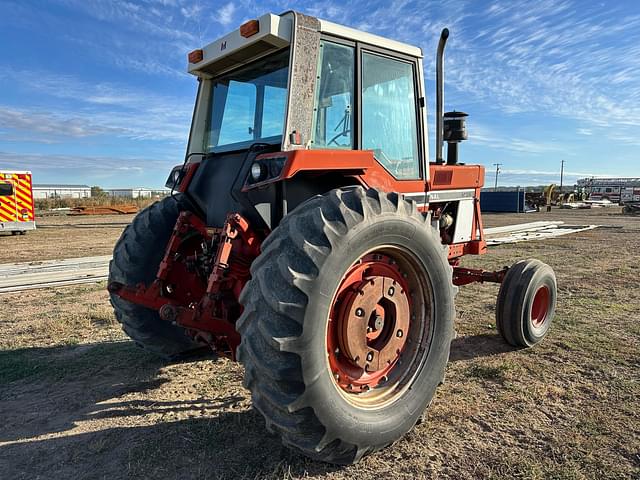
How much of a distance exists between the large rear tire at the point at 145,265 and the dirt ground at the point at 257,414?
0.36 m

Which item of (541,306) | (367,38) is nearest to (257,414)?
(367,38)

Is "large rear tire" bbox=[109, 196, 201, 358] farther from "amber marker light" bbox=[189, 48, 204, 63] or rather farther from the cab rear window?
the cab rear window

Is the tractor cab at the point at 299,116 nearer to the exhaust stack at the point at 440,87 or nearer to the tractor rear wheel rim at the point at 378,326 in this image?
the exhaust stack at the point at 440,87

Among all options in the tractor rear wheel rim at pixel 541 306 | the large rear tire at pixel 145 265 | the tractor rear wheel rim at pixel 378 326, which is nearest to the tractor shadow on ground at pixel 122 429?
the large rear tire at pixel 145 265

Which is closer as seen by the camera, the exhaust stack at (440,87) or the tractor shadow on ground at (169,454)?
the tractor shadow on ground at (169,454)

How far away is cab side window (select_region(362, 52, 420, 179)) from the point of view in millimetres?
3771

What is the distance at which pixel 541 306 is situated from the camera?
512cm

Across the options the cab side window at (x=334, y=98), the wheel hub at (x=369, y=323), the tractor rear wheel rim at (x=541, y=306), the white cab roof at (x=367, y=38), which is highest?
the white cab roof at (x=367, y=38)

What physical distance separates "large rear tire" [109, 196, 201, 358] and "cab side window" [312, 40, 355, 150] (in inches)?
59.4

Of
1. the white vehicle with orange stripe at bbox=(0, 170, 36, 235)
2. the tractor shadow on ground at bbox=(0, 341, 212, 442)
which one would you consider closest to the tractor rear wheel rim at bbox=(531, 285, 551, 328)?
the tractor shadow on ground at bbox=(0, 341, 212, 442)

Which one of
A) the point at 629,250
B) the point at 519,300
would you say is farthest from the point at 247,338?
the point at 629,250

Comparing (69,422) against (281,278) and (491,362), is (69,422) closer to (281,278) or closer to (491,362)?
(281,278)

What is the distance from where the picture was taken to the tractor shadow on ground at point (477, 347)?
4.59 meters

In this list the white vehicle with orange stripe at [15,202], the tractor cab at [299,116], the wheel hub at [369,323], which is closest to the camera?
the wheel hub at [369,323]
